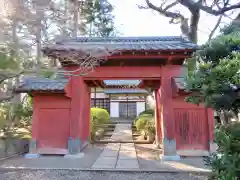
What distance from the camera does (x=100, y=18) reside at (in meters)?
18.2

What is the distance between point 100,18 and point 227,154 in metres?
16.6

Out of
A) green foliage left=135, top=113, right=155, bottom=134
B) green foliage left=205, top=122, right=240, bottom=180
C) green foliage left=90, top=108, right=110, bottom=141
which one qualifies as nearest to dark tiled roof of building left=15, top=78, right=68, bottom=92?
green foliage left=90, top=108, right=110, bottom=141

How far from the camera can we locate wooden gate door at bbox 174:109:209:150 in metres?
7.63

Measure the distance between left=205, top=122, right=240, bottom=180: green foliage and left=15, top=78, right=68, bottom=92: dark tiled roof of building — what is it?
5163mm

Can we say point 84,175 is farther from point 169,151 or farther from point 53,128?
point 169,151

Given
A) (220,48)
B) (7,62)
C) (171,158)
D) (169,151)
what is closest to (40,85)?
(7,62)

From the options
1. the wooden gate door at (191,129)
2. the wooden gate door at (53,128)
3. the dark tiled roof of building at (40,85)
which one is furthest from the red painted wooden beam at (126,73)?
the wooden gate door at (53,128)

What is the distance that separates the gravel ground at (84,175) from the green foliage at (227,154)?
195 cm

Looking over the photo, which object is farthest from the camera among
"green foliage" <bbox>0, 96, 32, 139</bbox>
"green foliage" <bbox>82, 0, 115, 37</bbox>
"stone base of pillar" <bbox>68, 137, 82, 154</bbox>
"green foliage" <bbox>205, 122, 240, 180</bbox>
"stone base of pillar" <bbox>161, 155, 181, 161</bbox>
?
"green foliage" <bbox>82, 0, 115, 37</bbox>

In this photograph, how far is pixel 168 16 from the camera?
569 inches

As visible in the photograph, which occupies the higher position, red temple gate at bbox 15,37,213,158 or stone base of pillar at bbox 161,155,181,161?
red temple gate at bbox 15,37,213,158

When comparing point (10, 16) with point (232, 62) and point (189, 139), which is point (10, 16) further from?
point (189, 139)

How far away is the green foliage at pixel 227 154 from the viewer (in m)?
3.29

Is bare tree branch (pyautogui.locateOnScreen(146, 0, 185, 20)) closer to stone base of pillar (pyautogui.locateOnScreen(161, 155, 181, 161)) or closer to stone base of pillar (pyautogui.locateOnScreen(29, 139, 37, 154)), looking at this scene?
stone base of pillar (pyautogui.locateOnScreen(161, 155, 181, 161))
